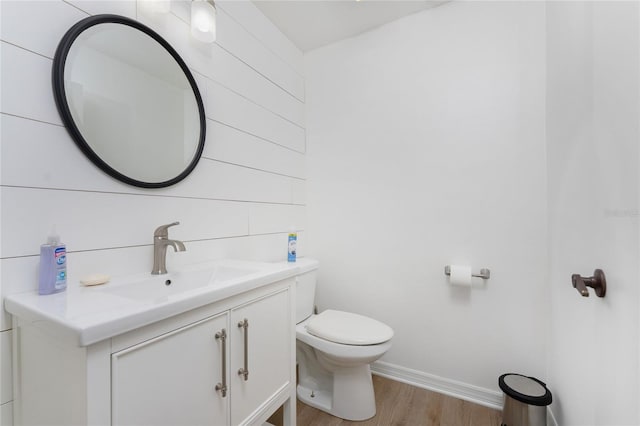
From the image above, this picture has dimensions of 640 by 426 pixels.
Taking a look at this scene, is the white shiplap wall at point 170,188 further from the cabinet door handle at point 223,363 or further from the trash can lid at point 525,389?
the trash can lid at point 525,389

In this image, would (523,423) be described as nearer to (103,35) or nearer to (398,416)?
(398,416)

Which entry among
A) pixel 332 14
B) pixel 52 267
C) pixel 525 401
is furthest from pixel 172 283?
pixel 332 14

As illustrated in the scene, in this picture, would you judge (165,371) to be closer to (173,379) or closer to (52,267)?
(173,379)

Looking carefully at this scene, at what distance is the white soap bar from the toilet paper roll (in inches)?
64.0

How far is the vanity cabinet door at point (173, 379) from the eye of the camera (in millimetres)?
712

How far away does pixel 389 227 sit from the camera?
1897 mm

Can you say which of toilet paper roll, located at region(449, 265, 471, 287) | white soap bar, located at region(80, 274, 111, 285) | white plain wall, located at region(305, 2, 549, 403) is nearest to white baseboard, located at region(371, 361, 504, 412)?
white plain wall, located at region(305, 2, 549, 403)

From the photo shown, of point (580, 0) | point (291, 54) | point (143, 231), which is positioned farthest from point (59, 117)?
point (580, 0)

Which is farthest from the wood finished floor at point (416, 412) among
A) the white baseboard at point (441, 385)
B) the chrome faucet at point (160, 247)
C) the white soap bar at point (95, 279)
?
the white soap bar at point (95, 279)

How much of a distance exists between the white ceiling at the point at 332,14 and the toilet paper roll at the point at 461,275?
1.59 m

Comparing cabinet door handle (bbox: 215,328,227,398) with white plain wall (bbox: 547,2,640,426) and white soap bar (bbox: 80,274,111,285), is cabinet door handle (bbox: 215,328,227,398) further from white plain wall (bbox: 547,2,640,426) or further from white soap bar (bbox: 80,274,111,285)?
white plain wall (bbox: 547,2,640,426)

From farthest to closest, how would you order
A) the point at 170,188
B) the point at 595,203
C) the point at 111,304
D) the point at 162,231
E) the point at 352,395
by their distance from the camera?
the point at 352,395, the point at 170,188, the point at 162,231, the point at 595,203, the point at 111,304

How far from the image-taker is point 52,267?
83 cm

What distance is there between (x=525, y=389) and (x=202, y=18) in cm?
229
